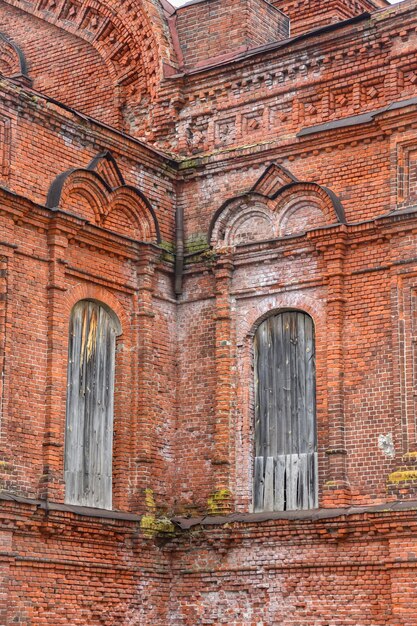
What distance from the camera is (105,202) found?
1653 centimetres

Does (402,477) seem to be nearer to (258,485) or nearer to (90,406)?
(258,485)

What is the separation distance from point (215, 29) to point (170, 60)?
89 centimetres

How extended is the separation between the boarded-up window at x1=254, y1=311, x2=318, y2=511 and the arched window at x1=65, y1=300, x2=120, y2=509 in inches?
78.0

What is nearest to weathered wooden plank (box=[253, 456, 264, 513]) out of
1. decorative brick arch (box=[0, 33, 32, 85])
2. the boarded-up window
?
the boarded-up window

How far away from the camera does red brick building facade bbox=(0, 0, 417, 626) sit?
1479cm

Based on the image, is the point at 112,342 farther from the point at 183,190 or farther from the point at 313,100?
the point at 313,100

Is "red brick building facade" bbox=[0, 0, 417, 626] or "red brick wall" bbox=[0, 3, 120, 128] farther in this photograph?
"red brick wall" bbox=[0, 3, 120, 128]

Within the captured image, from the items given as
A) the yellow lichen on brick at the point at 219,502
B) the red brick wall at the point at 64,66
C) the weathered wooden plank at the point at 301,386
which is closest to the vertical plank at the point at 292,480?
the weathered wooden plank at the point at 301,386

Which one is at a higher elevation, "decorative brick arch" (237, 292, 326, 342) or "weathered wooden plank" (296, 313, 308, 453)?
"decorative brick arch" (237, 292, 326, 342)

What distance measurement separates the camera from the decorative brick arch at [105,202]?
15852 millimetres

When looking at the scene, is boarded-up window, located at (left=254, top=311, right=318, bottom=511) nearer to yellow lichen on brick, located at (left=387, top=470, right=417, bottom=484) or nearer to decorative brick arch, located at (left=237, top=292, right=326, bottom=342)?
decorative brick arch, located at (left=237, top=292, right=326, bottom=342)

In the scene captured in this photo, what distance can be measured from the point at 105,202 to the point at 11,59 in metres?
5.55

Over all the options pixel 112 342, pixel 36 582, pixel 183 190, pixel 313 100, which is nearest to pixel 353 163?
pixel 313 100

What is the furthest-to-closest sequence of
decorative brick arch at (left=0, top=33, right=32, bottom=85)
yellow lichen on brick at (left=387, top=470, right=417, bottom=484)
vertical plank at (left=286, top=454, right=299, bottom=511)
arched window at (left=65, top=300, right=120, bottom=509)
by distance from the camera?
1. decorative brick arch at (left=0, top=33, right=32, bottom=85)
2. vertical plank at (left=286, top=454, right=299, bottom=511)
3. arched window at (left=65, top=300, right=120, bottom=509)
4. yellow lichen on brick at (left=387, top=470, right=417, bottom=484)
